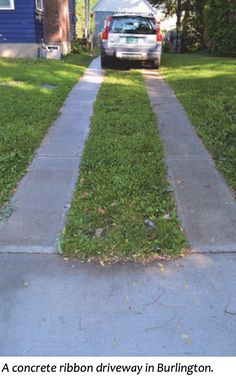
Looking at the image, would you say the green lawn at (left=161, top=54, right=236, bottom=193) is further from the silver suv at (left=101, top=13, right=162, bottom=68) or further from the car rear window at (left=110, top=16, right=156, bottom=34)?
the car rear window at (left=110, top=16, right=156, bottom=34)

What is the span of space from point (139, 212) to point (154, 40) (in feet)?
31.3

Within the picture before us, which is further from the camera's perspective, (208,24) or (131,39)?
(208,24)

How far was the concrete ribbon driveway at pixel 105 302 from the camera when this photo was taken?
8.91ft

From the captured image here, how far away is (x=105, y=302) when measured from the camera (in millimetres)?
3104

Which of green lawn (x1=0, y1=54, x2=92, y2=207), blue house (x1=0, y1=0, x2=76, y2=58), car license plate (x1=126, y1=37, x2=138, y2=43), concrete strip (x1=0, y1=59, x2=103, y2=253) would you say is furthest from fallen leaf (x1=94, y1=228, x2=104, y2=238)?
blue house (x1=0, y1=0, x2=76, y2=58)

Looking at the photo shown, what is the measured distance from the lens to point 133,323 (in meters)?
2.89

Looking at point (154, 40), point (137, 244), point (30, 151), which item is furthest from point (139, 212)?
point (154, 40)

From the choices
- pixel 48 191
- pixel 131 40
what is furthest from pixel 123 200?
pixel 131 40

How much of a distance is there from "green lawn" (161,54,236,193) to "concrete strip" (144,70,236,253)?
0.49ft

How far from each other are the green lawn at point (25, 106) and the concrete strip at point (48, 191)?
0.50 ft

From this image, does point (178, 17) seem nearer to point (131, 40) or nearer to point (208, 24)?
point (208, 24)

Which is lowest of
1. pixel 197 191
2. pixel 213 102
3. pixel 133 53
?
pixel 197 191

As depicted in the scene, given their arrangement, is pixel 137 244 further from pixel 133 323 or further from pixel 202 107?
pixel 202 107

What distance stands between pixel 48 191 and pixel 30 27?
1158 cm
